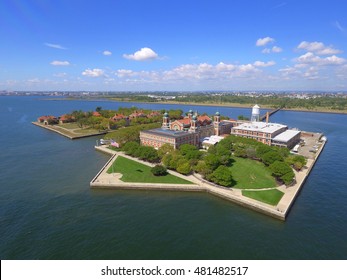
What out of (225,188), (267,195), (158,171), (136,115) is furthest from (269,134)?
(136,115)

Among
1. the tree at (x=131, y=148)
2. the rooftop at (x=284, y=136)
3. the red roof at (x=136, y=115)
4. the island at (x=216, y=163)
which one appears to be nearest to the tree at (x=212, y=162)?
the island at (x=216, y=163)

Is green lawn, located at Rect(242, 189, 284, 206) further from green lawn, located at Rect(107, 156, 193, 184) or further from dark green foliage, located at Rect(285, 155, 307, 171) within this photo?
dark green foliage, located at Rect(285, 155, 307, 171)

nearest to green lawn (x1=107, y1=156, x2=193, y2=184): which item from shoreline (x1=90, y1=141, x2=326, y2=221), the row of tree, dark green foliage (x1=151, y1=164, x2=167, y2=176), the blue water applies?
dark green foliage (x1=151, y1=164, x2=167, y2=176)

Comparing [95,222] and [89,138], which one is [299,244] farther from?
[89,138]

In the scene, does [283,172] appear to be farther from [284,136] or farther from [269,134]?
[284,136]

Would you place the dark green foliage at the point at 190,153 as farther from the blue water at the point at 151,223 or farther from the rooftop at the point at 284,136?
the rooftop at the point at 284,136
